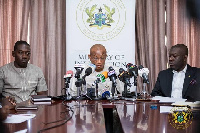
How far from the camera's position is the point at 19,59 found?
3.80m

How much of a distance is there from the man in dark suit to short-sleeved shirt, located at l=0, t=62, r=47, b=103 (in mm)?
1801

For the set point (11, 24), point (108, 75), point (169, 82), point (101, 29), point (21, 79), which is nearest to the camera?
point (108, 75)

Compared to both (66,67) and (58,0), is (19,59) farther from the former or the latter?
(58,0)

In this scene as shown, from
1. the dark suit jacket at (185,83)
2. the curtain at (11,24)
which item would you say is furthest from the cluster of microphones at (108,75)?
the curtain at (11,24)

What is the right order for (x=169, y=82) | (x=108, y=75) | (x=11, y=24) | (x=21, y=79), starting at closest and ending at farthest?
(x=108, y=75) < (x=169, y=82) < (x=21, y=79) < (x=11, y=24)

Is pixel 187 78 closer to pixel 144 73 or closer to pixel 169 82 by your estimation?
pixel 169 82

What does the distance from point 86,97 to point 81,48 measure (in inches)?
54.6

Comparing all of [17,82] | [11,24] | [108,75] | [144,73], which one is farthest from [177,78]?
[11,24]

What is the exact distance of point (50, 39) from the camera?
441 centimetres

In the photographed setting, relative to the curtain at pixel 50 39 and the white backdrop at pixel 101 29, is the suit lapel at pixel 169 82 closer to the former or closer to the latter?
the white backdrop at pixel 101 29

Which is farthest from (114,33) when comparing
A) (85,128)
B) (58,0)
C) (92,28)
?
(85,128)

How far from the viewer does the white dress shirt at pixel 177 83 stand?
11.8ft

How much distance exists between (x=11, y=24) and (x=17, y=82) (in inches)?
47.6

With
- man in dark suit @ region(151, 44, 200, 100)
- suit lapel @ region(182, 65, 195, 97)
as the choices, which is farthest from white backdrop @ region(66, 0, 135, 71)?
suit lapel @ region(182, 65, 195, 97)
